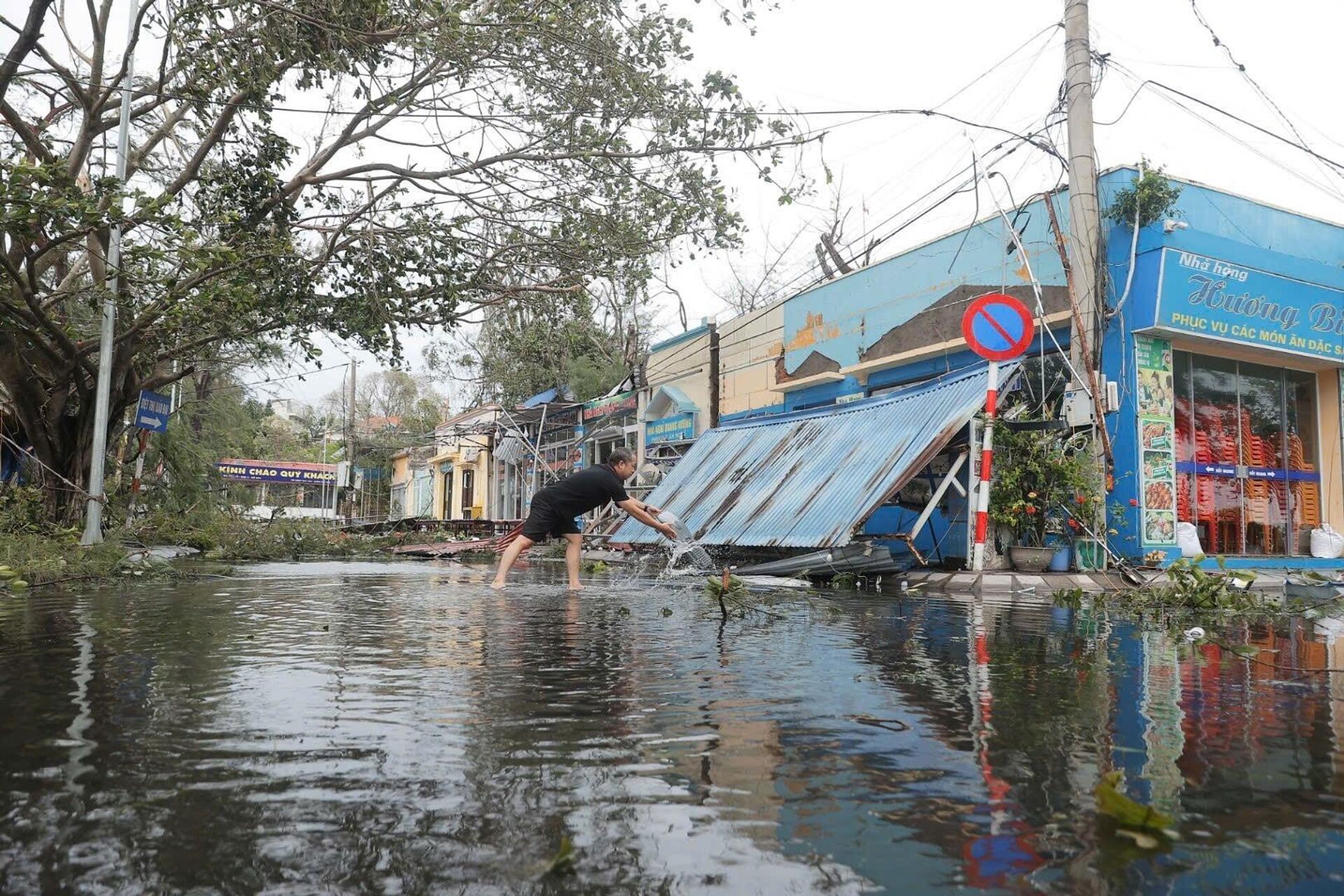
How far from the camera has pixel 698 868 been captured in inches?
74.7

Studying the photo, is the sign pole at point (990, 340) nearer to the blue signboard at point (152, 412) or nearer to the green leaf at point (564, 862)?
the green leaf at point (564, 862)

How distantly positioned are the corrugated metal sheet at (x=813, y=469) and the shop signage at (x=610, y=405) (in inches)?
338

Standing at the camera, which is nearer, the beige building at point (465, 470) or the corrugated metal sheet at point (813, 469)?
the corrugated metal sheet at point (813, 469)

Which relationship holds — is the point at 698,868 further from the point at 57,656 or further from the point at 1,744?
the point at 57,656

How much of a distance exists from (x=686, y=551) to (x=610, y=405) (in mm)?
13639

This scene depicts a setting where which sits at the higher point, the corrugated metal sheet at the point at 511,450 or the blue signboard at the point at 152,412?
the corrugated metal sheet at the point at 511,450

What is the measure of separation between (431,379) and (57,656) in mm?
34115

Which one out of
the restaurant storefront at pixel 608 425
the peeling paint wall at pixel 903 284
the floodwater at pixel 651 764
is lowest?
the floodwater at pixel 651 764

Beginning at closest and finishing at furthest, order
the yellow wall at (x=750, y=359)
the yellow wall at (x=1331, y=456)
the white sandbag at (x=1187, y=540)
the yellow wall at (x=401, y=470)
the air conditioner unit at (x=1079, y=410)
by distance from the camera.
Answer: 1. the air conditioner unit at (x=1079, y=410)
2. the white sandbag at (x=1187, y=540)
3. the yellow wall at (x=1331, y=456)
4. the yellow wall at (x=750, y=359)
5. the yellow wall at (x=401, y=470)

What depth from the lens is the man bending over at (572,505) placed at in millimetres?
9875

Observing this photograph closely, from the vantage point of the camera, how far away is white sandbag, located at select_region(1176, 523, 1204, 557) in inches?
475

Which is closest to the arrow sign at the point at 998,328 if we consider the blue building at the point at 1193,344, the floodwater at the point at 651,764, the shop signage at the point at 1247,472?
the blue building at the point at 1193,344

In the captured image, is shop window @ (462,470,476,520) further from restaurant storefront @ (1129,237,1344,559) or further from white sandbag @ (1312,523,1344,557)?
white sandbag @ (1312,523,1344,557)

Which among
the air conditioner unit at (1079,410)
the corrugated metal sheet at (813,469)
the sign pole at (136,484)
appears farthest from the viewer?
the sign pole at (136,484)
